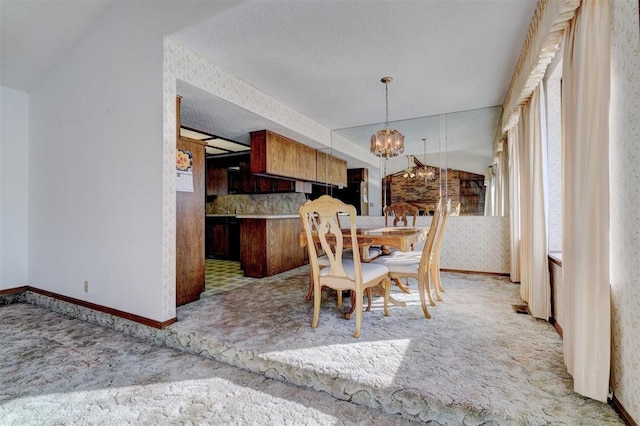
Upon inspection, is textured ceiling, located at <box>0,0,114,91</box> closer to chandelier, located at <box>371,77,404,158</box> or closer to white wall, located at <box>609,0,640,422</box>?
chandelier, located at <box>371,77,404,158</box>

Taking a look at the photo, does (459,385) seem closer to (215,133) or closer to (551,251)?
(551,251)

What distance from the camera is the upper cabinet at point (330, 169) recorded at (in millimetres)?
6008

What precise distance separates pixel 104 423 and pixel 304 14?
3.02 meters

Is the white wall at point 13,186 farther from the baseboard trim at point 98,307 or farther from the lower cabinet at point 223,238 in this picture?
the lower cabinet at point 223,238

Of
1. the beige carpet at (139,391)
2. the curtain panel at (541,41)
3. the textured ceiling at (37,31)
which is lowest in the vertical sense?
the beige carpet at (139,391)

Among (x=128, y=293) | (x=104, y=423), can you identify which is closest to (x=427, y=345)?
(x=104, y=423)

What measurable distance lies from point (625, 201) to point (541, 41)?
4.42ft

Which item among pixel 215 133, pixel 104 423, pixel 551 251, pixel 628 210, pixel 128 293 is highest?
pixel 215 133

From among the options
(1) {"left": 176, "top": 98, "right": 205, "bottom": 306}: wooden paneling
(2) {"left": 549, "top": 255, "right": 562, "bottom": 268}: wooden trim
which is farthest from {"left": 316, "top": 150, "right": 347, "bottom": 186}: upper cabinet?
(2) {"left": 549, "top": 255, "right": 562, "bottom": 268}: wooden trim

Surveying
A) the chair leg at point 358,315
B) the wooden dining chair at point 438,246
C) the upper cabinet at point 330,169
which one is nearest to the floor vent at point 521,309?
the wooden dining chair at point 438,246

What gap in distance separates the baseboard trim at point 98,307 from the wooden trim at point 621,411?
2.95m

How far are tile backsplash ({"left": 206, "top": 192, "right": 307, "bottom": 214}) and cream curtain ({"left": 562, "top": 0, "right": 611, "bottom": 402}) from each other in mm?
5037

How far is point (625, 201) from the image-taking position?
4.53 feet

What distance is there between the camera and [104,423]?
1592 mm
